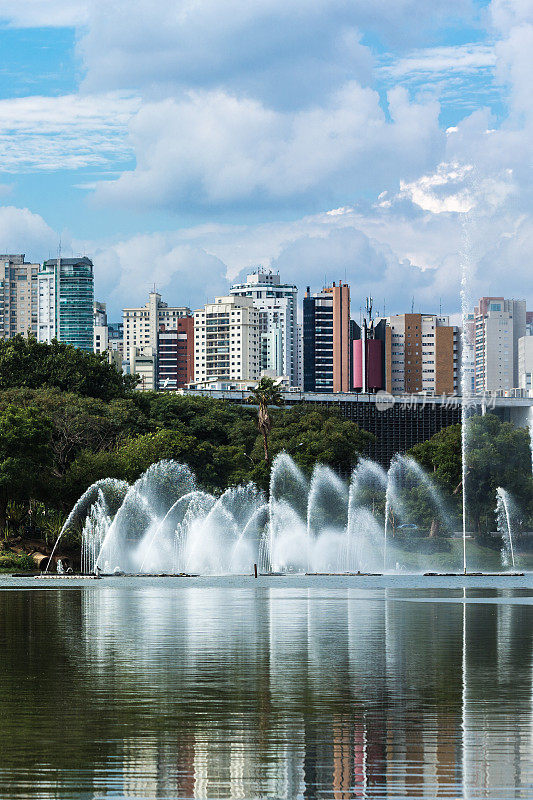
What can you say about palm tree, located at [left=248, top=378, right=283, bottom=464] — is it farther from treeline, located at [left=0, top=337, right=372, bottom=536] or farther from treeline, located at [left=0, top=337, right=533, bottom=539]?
treeline, located at [left=0, top=337, right=533, bottom=539]

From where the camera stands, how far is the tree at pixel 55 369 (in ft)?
352

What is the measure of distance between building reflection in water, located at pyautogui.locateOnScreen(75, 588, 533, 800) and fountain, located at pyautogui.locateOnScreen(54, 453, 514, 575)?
3553 centimetres

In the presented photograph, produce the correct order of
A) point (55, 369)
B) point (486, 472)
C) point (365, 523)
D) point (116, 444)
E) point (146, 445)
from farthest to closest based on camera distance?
point (55, 369) → point (486, 472) → point (116, 444) → point (365, 523) → point (146, 445)

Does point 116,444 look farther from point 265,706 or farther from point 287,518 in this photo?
point 265,706

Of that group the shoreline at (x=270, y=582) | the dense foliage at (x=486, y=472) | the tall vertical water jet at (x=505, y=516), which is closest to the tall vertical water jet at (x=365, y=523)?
the dense foliage at (x=486, y=472)

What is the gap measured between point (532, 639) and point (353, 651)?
5.25 meters

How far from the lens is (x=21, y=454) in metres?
77.8

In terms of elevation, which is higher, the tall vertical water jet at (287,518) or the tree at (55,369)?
the tree at (55,369)

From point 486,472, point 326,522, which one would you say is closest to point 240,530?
point 326,522

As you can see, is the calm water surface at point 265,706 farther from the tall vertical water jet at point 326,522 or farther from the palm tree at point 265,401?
the palm tree at point 265,401

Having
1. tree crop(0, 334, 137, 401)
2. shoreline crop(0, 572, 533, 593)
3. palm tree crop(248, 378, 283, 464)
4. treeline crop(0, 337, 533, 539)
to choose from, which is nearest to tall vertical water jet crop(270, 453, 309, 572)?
treeline crop(0, 337, 533, 539)

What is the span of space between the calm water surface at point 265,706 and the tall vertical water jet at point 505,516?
6173 cm

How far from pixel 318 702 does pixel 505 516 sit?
81539mm

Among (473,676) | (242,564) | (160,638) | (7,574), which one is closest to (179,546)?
(242,564)
